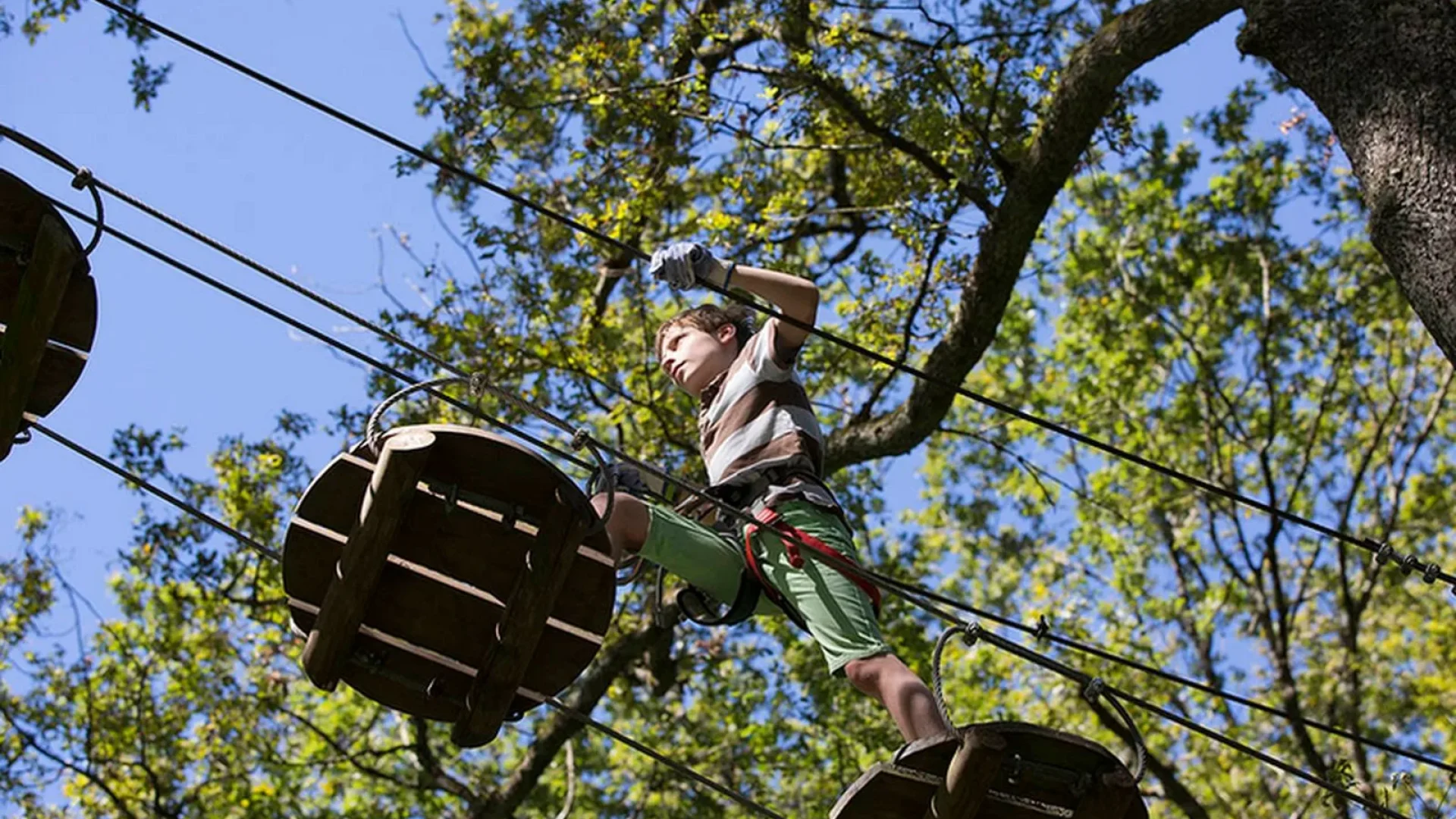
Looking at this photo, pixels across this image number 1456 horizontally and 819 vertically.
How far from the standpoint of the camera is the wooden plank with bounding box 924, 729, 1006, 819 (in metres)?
3.50

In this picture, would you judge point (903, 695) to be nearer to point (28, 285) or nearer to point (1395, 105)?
point (1395, 105)

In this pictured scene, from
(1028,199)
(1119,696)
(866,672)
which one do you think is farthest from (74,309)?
(1028,199)

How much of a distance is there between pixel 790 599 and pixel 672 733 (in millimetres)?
6565

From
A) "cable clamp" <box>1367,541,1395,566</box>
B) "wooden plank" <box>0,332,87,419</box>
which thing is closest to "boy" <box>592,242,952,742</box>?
"cable clamp" <box>1367,541,1395,566</box>

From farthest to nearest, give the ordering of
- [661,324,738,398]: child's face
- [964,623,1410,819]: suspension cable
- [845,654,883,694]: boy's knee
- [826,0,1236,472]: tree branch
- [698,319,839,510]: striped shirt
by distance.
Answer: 1. [826,0,1236,472]: tree branch
2. [661,324,738,398]: child's face
3. [698,319,839,510]: striped shirt
4. [845,654,883,694]: boy's knee
5. [964,623,1410,819]: suspension cable

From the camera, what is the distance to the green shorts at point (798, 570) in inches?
151

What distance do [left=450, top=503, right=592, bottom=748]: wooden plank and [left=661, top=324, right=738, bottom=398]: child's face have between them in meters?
1.09

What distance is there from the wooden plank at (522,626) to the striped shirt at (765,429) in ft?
2.28

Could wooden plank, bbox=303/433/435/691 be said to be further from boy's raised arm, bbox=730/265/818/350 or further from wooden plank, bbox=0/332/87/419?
boy's raised arm, bbox=730/265/818/350

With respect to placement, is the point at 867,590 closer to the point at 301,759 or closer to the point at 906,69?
the point at 906,69

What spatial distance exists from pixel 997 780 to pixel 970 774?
129 millimetres

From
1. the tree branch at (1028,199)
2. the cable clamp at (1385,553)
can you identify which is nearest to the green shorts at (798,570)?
the cable clamp at (1385,553)

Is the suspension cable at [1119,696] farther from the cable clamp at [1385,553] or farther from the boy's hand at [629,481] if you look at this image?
the boy's hand at [629,481]

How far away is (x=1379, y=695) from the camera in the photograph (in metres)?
13.4
